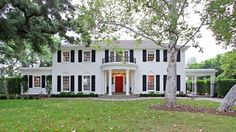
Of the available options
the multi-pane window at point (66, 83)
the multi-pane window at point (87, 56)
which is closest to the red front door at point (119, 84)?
the multi-pane window at point (87, 56)

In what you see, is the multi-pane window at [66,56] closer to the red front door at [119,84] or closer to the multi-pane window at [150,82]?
the red front door at [119,84]

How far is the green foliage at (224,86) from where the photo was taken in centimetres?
3053

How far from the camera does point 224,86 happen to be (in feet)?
101

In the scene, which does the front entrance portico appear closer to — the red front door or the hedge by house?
the red front door

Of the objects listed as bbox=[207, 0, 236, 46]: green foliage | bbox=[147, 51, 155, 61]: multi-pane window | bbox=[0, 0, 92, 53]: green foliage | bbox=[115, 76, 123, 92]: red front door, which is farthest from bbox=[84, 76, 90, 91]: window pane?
bbox=[207, 0, 236, 46]: green foliage

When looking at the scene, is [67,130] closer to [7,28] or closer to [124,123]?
[124,123]

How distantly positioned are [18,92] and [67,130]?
88.6 ft

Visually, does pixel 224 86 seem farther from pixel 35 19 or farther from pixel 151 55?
pixel 35 19

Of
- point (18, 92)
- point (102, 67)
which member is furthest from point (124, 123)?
point (18, 92)

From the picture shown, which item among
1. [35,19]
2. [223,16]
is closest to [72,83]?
[35,19]

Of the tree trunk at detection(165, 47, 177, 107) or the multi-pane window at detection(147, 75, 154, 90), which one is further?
the multi-pane window at detection(147, 75, 154, 90)

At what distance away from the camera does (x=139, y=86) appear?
33.4 metres

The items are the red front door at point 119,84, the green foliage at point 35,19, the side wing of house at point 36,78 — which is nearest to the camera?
the green foliage at point 35,19

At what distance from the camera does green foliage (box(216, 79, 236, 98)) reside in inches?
1202
